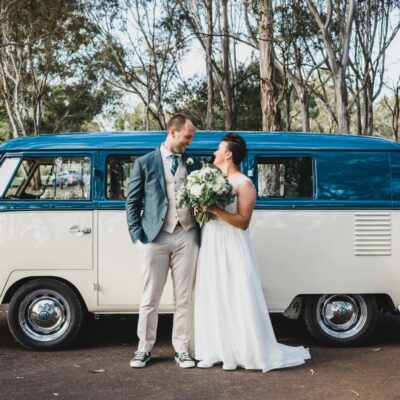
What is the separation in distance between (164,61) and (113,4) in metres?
3.17

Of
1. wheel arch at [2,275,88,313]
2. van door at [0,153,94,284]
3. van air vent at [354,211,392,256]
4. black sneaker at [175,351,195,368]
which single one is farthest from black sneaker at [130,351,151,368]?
van air vent at [354,211,392,256]

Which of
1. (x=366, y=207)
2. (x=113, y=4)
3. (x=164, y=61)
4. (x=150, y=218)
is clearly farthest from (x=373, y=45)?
(x=150, y=218)

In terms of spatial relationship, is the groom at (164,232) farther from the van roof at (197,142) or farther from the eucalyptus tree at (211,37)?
the eucalyptus tree at (211,37)

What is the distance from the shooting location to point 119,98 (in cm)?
3834

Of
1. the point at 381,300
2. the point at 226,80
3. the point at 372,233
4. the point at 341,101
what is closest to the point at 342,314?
the point at 381,300

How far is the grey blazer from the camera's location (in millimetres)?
5414

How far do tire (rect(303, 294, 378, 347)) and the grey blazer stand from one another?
1.96 meters

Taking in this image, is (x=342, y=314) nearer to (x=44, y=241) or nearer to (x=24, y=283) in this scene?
(x=44, y=241)

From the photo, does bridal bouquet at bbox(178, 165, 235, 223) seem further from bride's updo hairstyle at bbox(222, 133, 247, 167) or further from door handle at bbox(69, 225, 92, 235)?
door handle at bbox(69, 225, 92, 235)

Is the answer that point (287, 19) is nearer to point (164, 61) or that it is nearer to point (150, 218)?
point (164, 61)

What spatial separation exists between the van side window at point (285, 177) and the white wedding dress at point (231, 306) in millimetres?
747

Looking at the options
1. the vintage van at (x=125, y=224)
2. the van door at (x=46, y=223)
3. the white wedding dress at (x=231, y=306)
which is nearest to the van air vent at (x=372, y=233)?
the vintage van at (x=125, y=224)

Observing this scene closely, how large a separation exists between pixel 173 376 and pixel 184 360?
27 centimetres

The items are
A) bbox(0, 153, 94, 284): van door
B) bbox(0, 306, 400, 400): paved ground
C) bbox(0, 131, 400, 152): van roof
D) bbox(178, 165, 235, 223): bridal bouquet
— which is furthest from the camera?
bbox(0, 131, 400, 152): van roof
